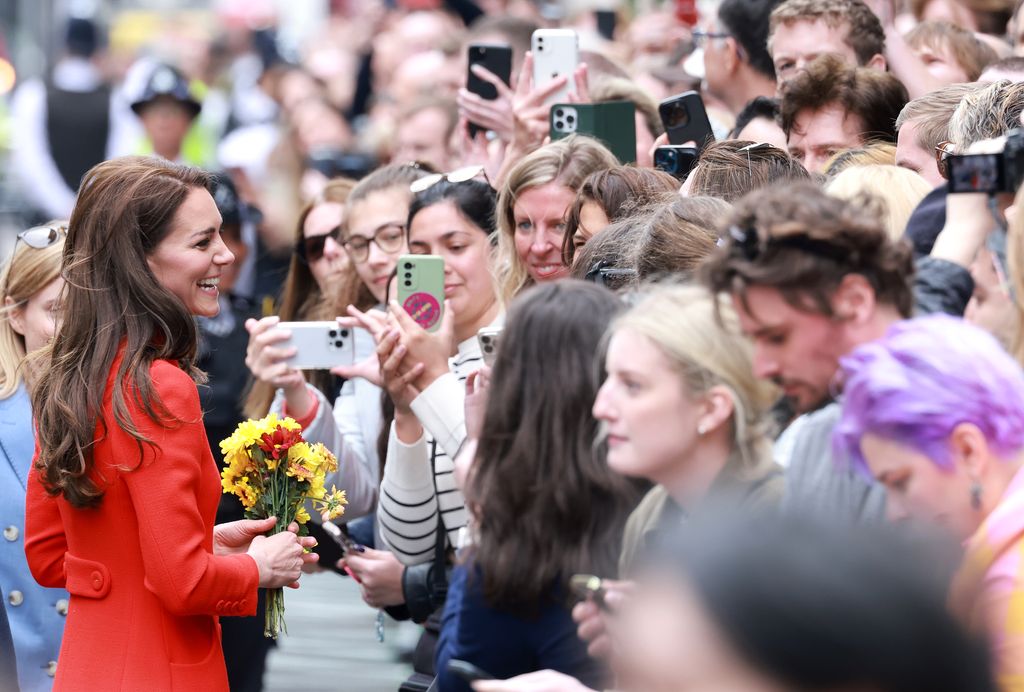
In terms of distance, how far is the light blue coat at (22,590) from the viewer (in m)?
3.99

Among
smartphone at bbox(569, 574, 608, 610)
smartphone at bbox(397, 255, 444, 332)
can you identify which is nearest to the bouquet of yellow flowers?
smartphone at bbox(397, 255, 444, 332)

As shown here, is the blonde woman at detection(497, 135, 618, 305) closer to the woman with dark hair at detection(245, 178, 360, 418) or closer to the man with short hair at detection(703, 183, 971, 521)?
the woman with dark hair at detection(245, 178, 360, 418)

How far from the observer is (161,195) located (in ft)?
11.6

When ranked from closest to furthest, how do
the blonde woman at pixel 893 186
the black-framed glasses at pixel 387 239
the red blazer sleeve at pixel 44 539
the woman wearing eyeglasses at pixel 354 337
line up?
1. the blonde woman at pixel 893 186
2. the red blazer sleeve at pixel 44 539
3. the woman wearing eyeglasses at pixel 354 337
4. the black-framed glasses at pixel 387 239

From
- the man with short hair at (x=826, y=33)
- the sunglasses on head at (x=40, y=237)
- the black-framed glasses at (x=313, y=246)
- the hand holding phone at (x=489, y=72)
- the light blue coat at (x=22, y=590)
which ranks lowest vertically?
the light blue coat at (x=22, y=590)

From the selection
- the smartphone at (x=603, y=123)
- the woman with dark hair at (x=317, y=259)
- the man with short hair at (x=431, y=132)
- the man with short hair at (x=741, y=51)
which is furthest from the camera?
the man with short hair at (x=431, y=132)

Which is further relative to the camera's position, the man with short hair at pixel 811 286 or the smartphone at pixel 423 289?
the smartphone at pixel 423 289

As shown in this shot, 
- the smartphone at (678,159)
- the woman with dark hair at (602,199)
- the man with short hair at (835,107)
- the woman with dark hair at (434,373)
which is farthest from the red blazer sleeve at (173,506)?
the man with short hair at (835,107)

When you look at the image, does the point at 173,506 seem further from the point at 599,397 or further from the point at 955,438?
the point at 955,438

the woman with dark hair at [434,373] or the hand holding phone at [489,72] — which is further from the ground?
the hand holding phone at [489,72]

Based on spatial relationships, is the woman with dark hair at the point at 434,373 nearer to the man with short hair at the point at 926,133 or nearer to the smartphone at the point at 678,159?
the smartphone at the point at 678,159

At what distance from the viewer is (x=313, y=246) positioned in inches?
231

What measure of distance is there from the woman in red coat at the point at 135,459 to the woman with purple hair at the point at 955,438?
1698 millimetres

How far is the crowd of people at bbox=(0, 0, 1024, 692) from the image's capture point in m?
1.61
